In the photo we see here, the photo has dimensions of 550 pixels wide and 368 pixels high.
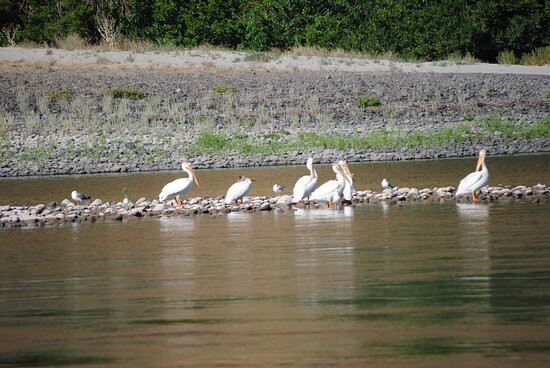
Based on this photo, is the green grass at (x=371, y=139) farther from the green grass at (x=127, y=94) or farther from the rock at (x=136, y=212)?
the rock at (x=136, y=212)

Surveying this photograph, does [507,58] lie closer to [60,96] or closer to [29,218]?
[60,96]

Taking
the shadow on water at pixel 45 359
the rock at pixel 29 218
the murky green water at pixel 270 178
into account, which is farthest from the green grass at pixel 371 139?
the shadow on water at pixel 45 359

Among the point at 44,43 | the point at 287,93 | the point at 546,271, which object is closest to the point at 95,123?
the point at 287,93

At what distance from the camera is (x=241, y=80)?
3931 cm

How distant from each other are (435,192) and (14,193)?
9441 millimetres

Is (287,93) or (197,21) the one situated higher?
(197,21)

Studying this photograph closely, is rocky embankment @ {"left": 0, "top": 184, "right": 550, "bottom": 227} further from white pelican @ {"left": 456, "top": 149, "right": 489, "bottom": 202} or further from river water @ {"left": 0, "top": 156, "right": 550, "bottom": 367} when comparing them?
river water @ {"left": 0, "top": 156, "right": 550, "bottom": 367}

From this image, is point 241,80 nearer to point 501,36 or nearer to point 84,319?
point 501,36

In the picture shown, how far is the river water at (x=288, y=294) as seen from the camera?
778 centimetres

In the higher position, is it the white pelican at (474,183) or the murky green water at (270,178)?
the white pelican at (474,183)

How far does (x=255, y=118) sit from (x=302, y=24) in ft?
70.1

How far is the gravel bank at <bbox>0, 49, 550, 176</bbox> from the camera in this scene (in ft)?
96.2

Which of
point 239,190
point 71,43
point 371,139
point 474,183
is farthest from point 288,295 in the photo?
point 71,43

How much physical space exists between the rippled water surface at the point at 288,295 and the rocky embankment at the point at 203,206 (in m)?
1.93
